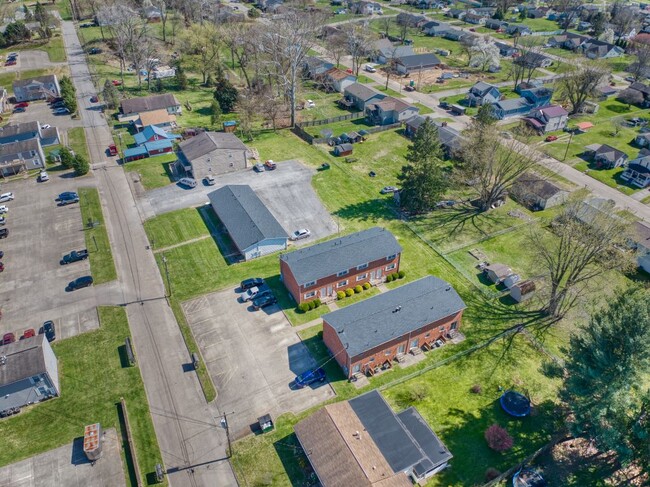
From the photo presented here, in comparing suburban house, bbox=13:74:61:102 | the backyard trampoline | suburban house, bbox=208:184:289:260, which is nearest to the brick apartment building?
the backyard trampoline

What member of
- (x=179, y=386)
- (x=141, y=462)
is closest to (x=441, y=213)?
(x=179, y=386)

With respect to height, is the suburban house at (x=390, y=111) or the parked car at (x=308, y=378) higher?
the suburban house at (x=390, y=111)

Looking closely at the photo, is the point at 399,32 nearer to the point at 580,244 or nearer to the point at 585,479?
the point at 580,244

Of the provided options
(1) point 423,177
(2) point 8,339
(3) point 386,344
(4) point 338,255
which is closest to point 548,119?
(1) point 423,177

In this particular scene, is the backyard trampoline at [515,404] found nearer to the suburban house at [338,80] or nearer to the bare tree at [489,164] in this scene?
the bare tree at [489,164]

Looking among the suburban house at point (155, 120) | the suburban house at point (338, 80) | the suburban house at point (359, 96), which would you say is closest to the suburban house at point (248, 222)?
the suburban house at point (155, 120)

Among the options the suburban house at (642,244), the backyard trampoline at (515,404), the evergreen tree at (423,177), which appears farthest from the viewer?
the evergreen tree at (423,177)
